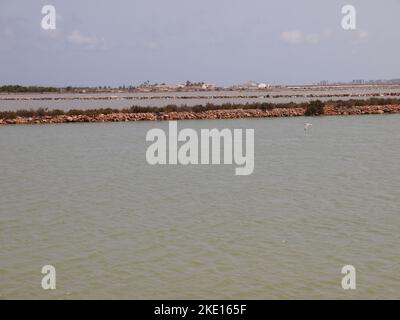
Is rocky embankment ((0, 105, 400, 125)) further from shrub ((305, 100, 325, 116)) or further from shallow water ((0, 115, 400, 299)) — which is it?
shallow water ((0, 115, 400, 299))

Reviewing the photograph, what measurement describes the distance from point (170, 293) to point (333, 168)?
28.7ft

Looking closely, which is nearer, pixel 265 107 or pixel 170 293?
pixel 170 293

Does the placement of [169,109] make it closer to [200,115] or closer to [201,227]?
[200,115]

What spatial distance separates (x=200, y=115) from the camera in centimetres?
3164

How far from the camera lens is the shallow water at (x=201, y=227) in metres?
6.25

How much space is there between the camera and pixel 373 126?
2564cm

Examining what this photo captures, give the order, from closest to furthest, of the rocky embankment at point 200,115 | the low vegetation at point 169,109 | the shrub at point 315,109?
the rocky embankment at point 200,115
the low vegetation at point 169,109
the shrub at point 315,109

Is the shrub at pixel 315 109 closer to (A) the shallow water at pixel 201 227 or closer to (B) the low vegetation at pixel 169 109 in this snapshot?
(B) the low vegetation at pixel 169 109

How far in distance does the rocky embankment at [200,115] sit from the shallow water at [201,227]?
569 inches

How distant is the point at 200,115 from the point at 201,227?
23.5 m

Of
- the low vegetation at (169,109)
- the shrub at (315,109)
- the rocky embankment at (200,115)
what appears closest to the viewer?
the rocky embankment at (200,115)

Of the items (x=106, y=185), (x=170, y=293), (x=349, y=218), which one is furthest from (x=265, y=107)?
(x=170, y=293)

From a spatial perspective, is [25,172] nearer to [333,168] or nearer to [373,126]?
[333,168]

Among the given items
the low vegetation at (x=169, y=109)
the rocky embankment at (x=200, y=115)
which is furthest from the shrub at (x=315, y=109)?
the rocky embankment at (x=200, y=115)
